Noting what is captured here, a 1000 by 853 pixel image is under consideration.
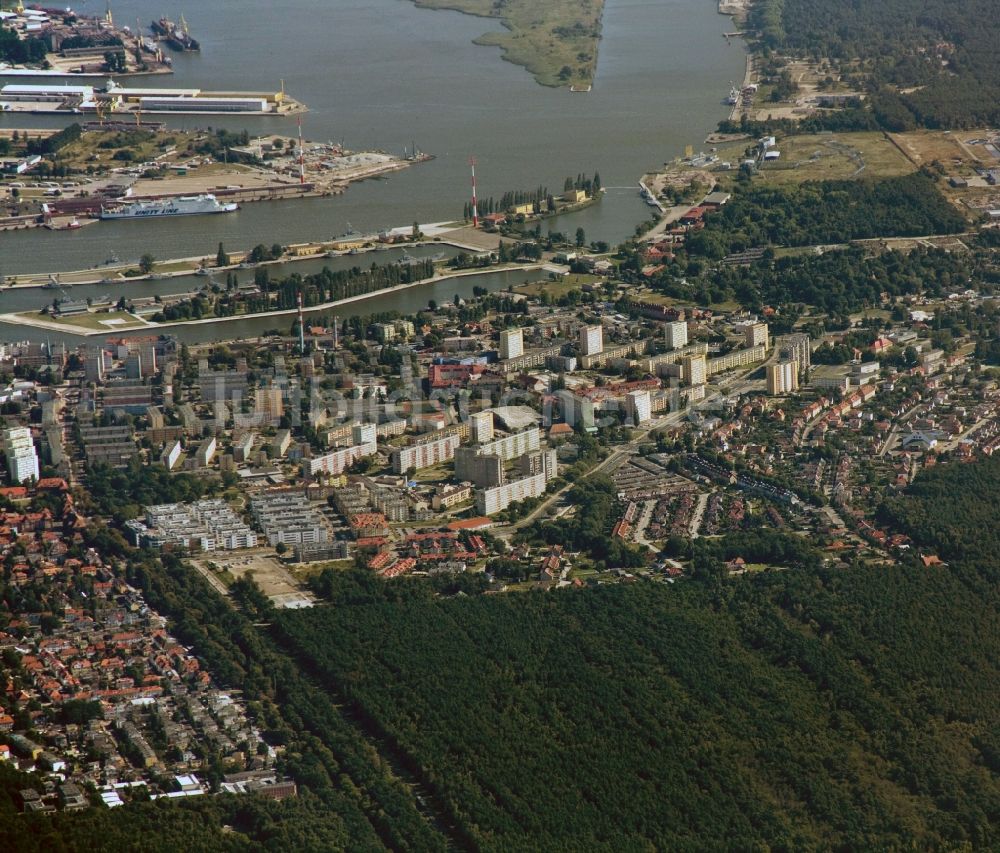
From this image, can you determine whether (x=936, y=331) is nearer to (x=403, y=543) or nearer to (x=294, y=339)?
(x=294, y=339)

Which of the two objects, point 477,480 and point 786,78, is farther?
point 786,78

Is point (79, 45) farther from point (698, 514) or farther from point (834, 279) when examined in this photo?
point (698, 514)

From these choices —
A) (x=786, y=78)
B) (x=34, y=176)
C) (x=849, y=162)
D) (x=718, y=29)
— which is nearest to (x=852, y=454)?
(x=849, y=162)

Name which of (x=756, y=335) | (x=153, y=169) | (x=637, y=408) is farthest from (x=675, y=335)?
(x=153, y=169)

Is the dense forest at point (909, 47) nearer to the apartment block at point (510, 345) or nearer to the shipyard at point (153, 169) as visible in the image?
the shipyard at point (153, 169)

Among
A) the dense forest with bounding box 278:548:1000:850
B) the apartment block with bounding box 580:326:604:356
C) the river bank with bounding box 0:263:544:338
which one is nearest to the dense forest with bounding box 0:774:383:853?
the dense forest with bounding box 278:548:1000:850

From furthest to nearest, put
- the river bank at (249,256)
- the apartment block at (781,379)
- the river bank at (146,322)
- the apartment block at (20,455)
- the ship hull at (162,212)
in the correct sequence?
the ship hull at (162,212) < the river bank at (249,256) < the river bank at (146,322) < the apartment block at (781,379) < the apartment block at (20,455)

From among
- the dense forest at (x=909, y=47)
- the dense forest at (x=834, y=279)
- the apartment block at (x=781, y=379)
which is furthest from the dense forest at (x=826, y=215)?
the apartment block at (x=781, y=379)
